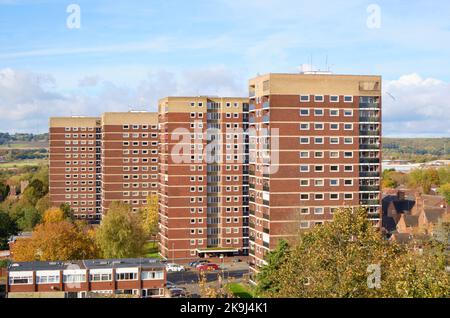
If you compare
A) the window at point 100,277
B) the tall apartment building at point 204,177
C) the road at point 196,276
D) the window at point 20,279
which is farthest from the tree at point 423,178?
the window at point 20,279

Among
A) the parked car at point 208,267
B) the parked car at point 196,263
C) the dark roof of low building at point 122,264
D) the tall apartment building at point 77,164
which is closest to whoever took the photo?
the dark roof of low building at point 122,264

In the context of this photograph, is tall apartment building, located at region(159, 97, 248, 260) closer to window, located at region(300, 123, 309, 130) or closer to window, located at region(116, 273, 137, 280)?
window, located at region(300, 123, 309, 130)

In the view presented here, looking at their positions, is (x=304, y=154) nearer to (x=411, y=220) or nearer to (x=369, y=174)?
(x=369, y=174)

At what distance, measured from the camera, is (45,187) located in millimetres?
107938

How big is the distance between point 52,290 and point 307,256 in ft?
74.7

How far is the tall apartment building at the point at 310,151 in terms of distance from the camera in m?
46.8

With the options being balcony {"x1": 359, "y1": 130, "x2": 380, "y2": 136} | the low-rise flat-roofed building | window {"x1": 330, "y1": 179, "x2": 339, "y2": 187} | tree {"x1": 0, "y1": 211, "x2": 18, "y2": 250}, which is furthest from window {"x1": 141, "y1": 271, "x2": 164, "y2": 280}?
tree {"x1": 0, "y1": 211, "x2": 18, "y2": 250}

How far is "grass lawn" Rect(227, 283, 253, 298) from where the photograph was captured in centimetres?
4716

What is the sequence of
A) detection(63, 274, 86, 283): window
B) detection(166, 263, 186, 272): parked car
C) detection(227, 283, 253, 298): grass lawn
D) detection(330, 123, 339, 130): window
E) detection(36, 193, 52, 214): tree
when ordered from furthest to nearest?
1. detection(36, 193, 52, 214): tree
2. detection(166, 263, 186, 272): parked car
3. detection(330, 123, 339, 130): window
4. detection(227, 283, 253, 298): grass lawn
5. detection(63, 274, 86, 283): window

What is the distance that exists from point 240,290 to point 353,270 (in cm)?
2964

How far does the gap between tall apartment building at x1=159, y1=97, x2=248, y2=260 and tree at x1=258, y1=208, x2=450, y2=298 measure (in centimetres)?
4026

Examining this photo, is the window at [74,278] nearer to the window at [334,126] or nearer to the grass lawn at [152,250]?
the window at [334,126]
